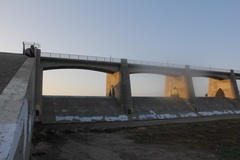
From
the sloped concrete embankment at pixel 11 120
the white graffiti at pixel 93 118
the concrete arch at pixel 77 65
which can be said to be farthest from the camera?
the concrete arch at pixel 77 65

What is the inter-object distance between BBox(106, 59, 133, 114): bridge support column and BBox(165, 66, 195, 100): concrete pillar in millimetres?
11895

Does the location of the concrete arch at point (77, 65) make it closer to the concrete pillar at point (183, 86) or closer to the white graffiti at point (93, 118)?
the white graffiti at point (93, 118)

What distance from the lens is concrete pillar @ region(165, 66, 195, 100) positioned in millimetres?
42156

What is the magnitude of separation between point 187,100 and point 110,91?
13.6 metres

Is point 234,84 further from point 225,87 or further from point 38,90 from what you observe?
point 38,90

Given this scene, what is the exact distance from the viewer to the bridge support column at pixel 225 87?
159ft

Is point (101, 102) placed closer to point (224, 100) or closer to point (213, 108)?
point (213, 108)

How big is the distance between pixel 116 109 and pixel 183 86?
15.0m

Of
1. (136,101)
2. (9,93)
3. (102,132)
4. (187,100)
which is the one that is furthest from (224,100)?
(9,93)

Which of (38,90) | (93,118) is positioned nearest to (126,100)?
(93,118)

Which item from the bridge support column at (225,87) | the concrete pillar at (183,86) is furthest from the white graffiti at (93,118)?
the bridge support column at (225,87)

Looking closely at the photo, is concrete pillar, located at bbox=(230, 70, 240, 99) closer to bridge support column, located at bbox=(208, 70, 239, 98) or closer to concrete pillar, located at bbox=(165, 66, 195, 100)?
bridge support column, located at bbox=(208, 70, 239, 98)

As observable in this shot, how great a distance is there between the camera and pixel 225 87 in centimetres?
4966

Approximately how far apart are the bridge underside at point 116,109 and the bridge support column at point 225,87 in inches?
191
